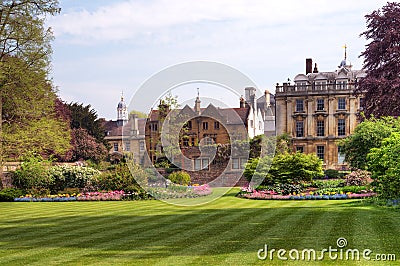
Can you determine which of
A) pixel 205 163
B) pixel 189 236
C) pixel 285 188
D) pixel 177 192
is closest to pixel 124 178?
pixel 177 192

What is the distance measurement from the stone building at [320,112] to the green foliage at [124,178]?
1271 inches

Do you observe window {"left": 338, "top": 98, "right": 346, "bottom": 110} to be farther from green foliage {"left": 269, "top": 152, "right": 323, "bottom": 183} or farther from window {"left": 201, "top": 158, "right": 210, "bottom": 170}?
green foliage {"left": 269, "top": 152, "right": 323, "bottom": 183}

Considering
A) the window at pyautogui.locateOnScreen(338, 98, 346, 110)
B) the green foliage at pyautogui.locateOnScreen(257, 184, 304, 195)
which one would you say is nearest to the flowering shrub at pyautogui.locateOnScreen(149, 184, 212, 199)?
the green foliage at pyautogui.locateOnScreen(257, 184, 304, 195)

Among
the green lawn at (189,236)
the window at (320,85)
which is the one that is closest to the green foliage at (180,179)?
the green lawn at (189,236)

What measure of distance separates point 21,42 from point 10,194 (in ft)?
31.2

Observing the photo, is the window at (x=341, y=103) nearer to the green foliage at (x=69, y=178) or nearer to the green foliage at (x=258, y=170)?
the green foliage at (x=258, y=170)

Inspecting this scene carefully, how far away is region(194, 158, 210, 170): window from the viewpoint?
44763 mm

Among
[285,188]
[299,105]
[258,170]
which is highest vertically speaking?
[299,105]

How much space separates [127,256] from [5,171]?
2951 centimetres

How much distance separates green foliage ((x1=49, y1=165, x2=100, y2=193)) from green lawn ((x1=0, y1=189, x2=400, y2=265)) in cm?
1569

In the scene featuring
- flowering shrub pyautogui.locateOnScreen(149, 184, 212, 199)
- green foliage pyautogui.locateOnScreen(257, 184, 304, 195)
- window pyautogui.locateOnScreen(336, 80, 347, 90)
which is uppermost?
window pyautogui.locateOnScreen(336, 80, 347, 90)

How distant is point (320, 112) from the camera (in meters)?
61.4

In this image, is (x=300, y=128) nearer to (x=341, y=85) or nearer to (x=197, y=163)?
(x=341, y=85)

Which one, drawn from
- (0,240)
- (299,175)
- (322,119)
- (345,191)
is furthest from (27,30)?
(322,119)
